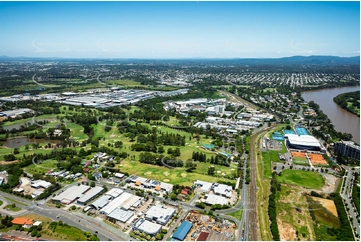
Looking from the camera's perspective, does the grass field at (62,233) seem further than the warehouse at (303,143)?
No

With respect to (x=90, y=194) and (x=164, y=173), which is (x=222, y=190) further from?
(x=90, y=194)

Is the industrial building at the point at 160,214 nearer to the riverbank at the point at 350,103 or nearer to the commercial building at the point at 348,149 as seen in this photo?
the commercial building at the point at 348,149

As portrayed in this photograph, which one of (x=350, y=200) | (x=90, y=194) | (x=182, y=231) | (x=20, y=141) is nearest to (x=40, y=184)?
(x=90, y=194)

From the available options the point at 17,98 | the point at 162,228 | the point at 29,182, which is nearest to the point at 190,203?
the point at 162,228

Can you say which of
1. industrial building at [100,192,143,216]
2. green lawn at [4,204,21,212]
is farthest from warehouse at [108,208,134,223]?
green lawn at [4,204,21,212]

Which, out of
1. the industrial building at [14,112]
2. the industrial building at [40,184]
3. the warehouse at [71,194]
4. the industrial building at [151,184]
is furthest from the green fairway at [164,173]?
the industrial building at [14,112]

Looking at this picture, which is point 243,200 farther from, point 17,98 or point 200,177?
point 17,98

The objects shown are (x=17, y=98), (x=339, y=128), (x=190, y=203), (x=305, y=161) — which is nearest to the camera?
(x=190, y=203)
